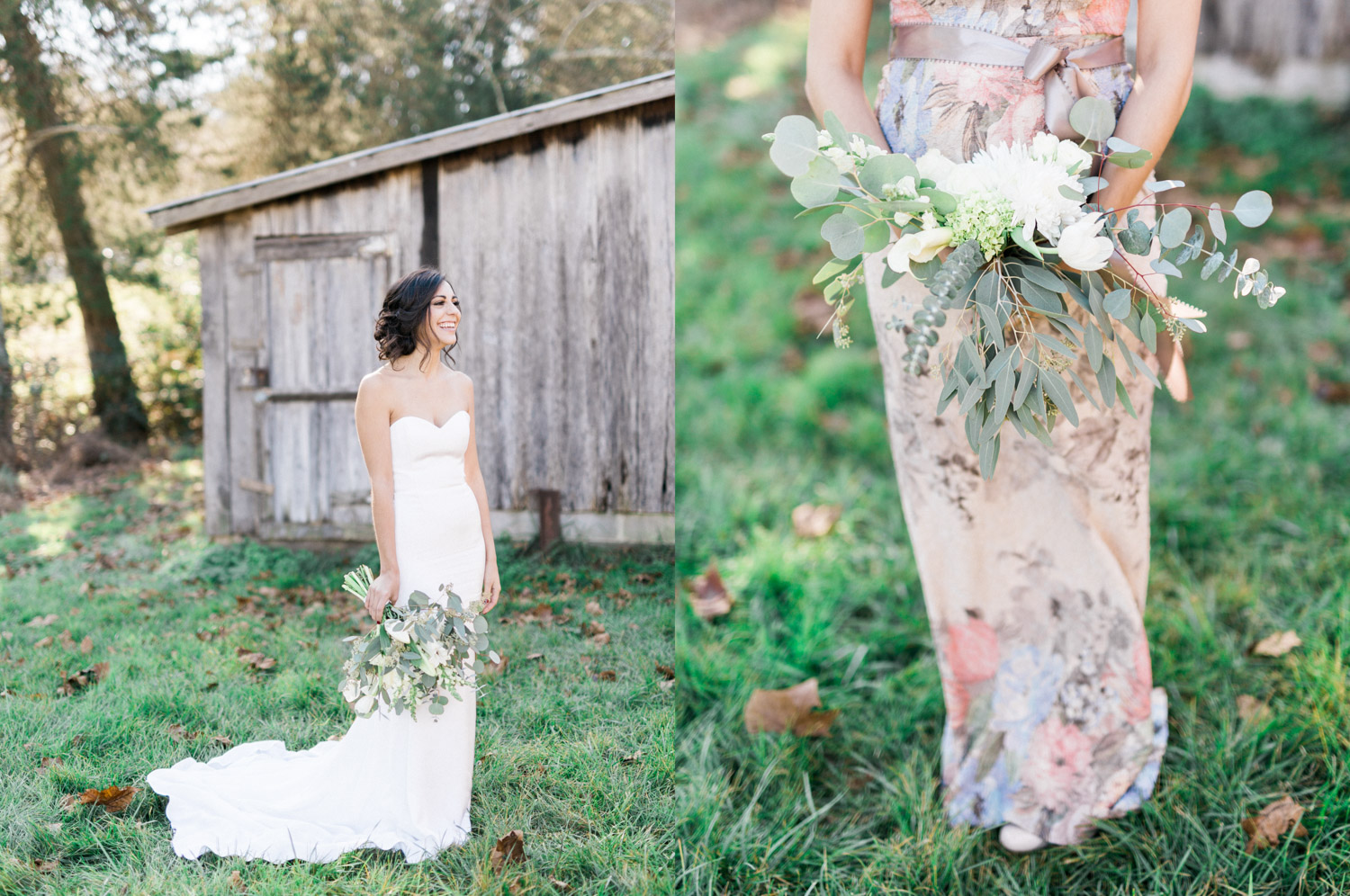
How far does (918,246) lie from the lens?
4.31ft

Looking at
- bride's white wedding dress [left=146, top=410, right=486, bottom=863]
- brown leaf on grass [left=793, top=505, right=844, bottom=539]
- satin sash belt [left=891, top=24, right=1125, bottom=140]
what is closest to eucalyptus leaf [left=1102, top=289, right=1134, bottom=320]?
satin sash belt [left=891, top=24, right=1125, bottom=140]

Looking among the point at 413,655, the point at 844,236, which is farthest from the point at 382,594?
the point at 844,236

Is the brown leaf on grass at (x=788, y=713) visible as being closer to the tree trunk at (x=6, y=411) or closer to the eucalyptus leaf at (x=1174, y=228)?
the eucalyptus leaf at (x=1174, y=228)

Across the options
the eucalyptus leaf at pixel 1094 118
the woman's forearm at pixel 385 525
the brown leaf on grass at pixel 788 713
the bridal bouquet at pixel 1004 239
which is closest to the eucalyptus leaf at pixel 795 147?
the bridal bouquet at pixel 1004 239

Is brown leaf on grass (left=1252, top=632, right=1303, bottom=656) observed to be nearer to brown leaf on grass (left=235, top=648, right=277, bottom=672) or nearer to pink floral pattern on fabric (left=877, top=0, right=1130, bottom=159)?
pink floral pattern on fabric (left=877, top=0, right=1130, bottom=159)

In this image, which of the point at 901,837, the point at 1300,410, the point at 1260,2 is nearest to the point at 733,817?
the point at 901,837

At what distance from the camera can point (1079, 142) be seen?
150cm

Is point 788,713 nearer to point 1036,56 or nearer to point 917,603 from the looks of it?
point 917,603

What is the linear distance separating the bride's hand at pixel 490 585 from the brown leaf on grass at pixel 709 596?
1.24 meters

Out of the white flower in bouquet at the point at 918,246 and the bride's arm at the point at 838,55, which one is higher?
the bride's arm at the point at 838,55

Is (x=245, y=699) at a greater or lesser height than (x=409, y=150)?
lesser

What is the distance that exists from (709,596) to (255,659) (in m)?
1.51

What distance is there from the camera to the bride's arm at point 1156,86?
1.39m

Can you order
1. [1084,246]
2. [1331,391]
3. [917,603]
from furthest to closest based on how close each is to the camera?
[1331,391], [917,603], [1084,246]
